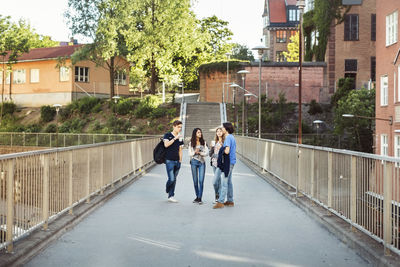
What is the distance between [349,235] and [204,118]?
145 feet

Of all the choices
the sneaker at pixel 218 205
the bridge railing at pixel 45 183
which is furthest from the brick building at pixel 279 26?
the bridge railing at pixel 45 183

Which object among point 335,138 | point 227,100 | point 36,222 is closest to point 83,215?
point 36,222

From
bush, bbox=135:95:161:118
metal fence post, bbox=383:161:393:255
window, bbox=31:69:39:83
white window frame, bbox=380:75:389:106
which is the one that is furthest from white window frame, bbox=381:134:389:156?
window, bbox=31:69:39:83

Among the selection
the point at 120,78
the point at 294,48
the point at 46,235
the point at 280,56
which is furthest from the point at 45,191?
the point at 280,56

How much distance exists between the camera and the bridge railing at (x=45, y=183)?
6.30 metres

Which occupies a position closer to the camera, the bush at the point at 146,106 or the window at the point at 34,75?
the bush at the point at 146,106

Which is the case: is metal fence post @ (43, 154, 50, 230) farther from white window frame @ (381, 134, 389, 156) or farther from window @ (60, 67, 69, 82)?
window @ (60, 67, 69, 82)

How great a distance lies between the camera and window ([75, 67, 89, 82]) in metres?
59.1

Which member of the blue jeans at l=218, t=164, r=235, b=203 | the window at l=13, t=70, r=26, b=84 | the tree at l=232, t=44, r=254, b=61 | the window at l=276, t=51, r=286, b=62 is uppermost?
the tree at l=232, t=44, r=254, b=61

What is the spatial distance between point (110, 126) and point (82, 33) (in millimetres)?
10597

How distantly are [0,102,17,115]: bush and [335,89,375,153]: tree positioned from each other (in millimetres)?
33622

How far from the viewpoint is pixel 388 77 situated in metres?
28.8

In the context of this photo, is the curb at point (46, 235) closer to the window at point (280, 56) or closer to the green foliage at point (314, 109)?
the green foliage at point (314, 109)

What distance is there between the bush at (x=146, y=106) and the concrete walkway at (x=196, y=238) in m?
40.1
